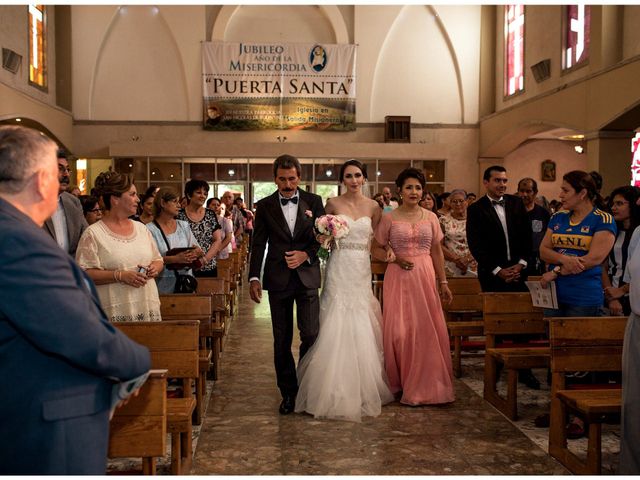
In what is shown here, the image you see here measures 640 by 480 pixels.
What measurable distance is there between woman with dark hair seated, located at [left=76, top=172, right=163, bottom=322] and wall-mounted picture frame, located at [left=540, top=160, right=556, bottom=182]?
20.2 m

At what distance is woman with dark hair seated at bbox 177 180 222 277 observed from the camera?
6727 millimetres

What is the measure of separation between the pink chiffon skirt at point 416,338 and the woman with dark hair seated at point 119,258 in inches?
82.3

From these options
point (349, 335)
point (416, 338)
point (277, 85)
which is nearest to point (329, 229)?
point (349, 335)

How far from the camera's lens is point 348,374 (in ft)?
16.5

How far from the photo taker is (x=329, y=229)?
16.7 ft

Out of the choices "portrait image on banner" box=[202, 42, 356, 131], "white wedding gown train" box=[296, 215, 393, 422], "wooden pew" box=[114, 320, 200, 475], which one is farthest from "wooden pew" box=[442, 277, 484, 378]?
"portrait image on banner" box=[202, 42, 356, 131]

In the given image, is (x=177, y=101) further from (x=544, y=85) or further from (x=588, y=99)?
(x=588, y=99)

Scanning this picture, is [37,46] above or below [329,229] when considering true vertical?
above

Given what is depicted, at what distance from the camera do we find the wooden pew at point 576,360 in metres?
3.95

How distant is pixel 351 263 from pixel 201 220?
7.05 feet

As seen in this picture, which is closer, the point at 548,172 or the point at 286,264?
the point at 286,264

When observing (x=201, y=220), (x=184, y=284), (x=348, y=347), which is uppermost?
(x=201, y=220)

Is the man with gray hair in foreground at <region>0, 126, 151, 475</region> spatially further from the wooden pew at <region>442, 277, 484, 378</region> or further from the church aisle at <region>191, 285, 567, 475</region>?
the wooden pew at <region>442, 277, 484, 378</region>

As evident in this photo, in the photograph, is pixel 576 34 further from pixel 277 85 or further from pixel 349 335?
pixel 349 335
